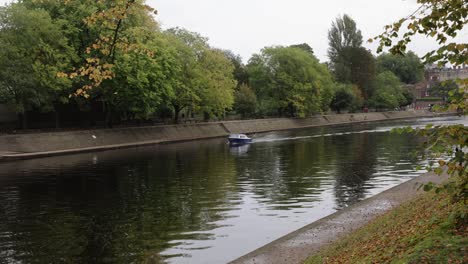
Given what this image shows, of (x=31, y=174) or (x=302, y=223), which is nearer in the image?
(x=302, y=223)

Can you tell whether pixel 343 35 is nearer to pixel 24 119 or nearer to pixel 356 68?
pixel 356 68

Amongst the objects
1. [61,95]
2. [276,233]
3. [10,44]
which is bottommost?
[276,233]

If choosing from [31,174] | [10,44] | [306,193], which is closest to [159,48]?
[10,44]

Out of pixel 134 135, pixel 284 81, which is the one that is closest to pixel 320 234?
pixel 134 135

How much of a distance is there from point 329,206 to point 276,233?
4.63 m

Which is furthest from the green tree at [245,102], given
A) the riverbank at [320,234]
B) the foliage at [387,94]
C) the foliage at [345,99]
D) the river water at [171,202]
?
the riverbank at [320,234]

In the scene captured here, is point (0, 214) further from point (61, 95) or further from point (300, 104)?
point (300, 104)

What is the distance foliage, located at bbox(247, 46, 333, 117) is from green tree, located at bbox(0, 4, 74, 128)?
177ft

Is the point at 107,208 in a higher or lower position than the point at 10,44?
lower

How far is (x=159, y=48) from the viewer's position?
196 feet

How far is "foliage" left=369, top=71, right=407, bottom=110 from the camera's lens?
457ft

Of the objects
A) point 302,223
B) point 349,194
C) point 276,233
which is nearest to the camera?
point 276,233

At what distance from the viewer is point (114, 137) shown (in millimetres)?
57094

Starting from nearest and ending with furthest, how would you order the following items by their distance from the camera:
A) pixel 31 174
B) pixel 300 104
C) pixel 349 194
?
1. pixel 349 194
2. pixel 31 174
3. pixel 300 104
